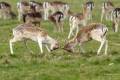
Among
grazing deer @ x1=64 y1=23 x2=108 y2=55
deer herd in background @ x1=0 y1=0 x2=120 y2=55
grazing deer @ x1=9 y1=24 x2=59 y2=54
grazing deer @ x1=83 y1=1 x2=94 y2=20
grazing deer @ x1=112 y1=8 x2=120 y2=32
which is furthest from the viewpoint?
grazing deer @ x1=112 y1=8 x2=120 y2=32

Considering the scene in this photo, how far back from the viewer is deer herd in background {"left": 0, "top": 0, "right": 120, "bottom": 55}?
695 inches

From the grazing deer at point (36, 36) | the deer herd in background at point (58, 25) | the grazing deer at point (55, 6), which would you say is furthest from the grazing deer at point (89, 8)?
the grazing deer at point (36, 36)

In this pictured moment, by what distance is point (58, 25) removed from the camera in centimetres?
2912

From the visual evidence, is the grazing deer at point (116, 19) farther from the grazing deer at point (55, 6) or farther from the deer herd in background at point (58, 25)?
the grazing deer at point (55, 6)

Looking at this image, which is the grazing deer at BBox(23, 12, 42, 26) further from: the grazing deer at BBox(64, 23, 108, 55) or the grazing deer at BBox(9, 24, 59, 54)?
the grazing deer at BBox(64, 23, 108, 55)

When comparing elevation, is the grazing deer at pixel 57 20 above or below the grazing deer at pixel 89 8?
below

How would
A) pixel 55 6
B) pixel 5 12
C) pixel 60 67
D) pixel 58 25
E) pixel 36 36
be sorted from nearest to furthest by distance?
pixel 60 67
pixel 36 36
pixel 58 25
pixel 5 12
pixel 55 6

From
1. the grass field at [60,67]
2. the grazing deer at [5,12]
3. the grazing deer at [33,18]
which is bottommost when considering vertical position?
the grazing deer at [5,12]

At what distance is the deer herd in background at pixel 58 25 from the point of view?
17656mm

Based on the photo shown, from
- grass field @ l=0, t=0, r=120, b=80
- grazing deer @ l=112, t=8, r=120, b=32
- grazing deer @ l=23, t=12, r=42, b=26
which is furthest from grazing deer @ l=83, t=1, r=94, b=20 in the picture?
grass field @ l=0, t=0, r=120, b=80

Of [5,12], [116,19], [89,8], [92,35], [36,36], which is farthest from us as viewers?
[5,12]

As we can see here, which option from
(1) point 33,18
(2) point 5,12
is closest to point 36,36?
(1) point 33,18

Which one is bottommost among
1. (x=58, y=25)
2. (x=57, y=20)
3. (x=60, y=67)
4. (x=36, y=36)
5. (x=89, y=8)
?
(x=58, y=25)

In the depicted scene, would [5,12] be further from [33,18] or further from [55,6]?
[33,18]
